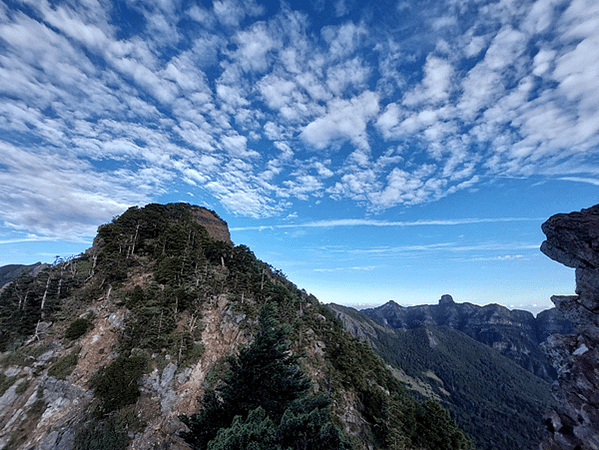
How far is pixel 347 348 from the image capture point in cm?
3547

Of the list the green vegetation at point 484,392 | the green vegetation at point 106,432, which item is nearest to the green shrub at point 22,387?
the green vegetation at point 106,432

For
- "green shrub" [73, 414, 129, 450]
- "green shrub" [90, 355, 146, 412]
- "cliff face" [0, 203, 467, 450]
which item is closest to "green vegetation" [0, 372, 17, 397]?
"cliff face" [0, 203, 467, 450]

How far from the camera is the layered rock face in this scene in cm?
566

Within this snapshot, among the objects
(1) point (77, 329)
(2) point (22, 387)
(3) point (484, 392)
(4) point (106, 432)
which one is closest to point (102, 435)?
(4) point (106, 432)

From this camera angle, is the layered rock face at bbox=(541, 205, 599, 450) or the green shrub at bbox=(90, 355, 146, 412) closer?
the layered rock face at bbox=(541, 205, 599, 450)

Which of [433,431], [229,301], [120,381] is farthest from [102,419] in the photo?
[433,431]

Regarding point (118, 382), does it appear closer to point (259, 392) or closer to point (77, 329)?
point (77, 329)

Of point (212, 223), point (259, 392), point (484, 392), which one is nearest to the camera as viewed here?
point (259, 392)

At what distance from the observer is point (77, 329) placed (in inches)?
1024

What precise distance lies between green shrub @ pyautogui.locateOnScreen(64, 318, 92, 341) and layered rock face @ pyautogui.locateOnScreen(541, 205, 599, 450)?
123 feet

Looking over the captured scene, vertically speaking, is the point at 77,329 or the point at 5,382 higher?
the point at 77,329

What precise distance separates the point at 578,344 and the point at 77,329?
129 feet

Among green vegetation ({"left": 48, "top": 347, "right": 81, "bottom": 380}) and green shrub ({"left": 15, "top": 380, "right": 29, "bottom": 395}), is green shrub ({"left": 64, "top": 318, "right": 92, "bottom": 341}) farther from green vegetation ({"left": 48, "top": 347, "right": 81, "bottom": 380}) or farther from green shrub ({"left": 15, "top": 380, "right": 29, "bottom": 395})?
green shrub ({"left": 15, "top": 380, "right": 29, "bottom": 395})

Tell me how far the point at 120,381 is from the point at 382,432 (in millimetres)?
29469
